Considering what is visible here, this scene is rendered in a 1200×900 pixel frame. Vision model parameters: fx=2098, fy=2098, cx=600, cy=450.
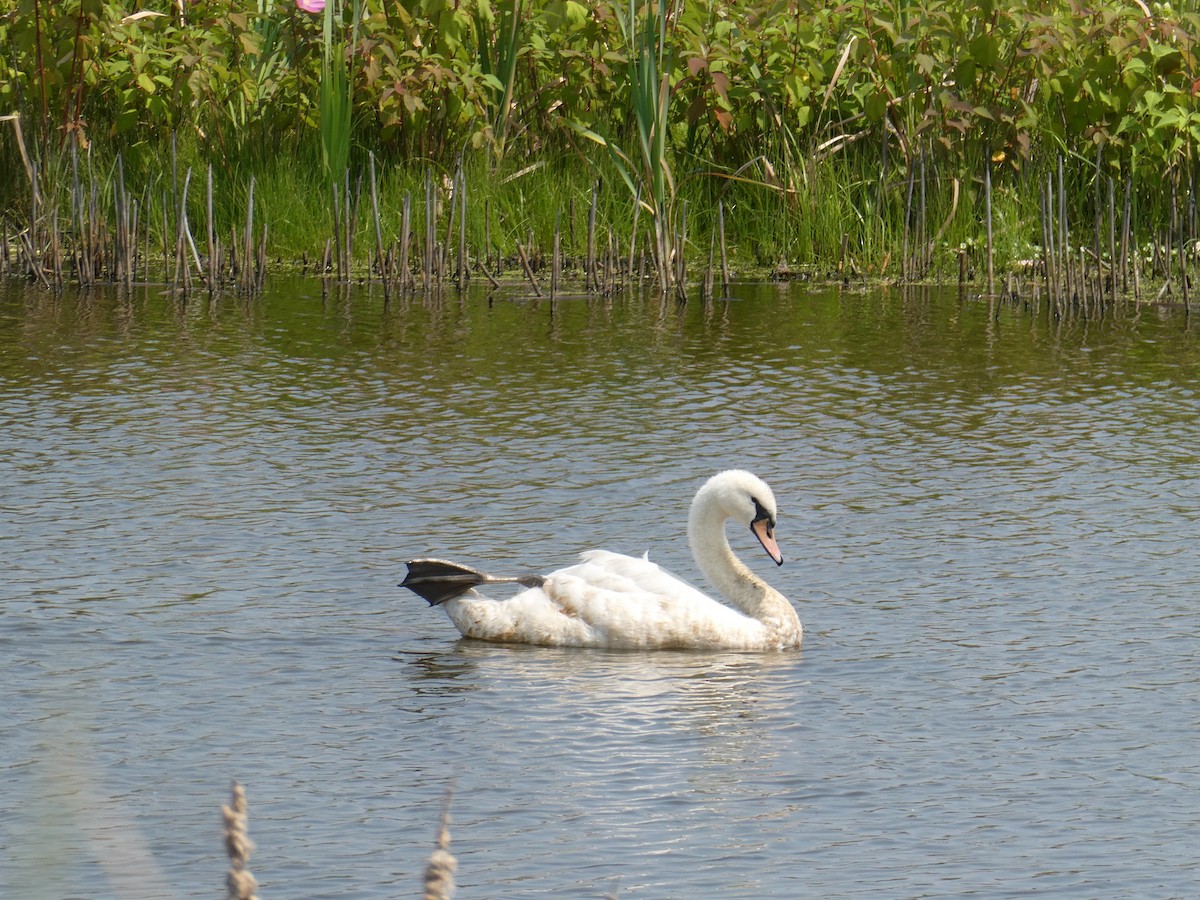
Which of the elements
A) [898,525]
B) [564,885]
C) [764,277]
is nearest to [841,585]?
[898,525]

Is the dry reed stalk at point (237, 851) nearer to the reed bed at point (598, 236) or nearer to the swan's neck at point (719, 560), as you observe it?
the swan's neck at point (719, 560)

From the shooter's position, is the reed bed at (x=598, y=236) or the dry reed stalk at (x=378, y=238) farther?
the reed bed at (x=598, y=236)

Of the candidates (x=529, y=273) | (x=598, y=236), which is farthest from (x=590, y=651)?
(x=598, y=236)

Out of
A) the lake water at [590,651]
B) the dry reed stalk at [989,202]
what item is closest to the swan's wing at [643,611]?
the lake water at [590,651]

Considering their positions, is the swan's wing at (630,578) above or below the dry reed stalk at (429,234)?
below

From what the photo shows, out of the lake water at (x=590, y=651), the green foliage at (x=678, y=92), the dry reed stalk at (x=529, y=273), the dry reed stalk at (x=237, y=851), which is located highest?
the green foliage at (x=678, y=92)

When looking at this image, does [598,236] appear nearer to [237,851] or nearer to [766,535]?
[766,535]

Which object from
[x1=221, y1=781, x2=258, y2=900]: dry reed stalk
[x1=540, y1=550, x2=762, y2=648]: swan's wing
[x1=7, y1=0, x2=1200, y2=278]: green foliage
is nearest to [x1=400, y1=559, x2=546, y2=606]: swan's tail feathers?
[x1=540, y1=550, x2=762, y2=648]: swan's wing

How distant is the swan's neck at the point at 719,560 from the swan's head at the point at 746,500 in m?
0.03

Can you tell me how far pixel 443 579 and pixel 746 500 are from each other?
112 cm

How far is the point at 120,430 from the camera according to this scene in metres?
10.1

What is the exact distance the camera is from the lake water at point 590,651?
16.4 ft

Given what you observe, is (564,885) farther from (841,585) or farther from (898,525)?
(898,525)

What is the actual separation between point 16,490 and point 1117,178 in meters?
9.65
